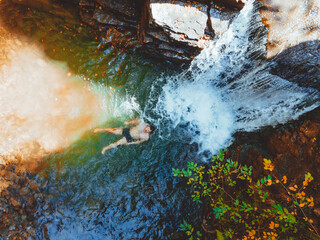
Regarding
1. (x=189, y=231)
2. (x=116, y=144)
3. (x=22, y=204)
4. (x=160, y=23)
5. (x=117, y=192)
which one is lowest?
(x=22, y=204)

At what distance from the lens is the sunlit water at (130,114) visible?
530 centimetres

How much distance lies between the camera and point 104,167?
5840 mm

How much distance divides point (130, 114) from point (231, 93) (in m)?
3.55

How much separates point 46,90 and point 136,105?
9.74 ft

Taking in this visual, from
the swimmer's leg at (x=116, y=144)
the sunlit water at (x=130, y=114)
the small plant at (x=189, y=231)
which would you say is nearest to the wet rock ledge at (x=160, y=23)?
the sunlit water at (x=130, y=114)

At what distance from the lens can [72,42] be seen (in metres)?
5.97

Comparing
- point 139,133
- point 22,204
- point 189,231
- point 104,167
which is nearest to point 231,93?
point 139,133

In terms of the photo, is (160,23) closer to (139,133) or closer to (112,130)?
(139,133)

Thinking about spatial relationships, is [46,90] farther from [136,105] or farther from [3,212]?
[3,212]

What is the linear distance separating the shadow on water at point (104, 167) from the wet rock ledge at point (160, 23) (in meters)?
0.51

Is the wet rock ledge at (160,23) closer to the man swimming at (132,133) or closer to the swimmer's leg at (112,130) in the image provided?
the man swimming at (132,133)

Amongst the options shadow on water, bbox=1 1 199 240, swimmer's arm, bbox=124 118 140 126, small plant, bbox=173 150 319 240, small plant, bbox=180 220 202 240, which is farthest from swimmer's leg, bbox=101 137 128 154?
small plant, bbox=180 220 202 240

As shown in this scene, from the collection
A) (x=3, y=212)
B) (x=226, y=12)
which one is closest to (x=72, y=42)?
(x=226, y=12)

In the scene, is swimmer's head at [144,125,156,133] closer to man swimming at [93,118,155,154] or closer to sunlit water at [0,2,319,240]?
man swimming at [93,118,155,154]
